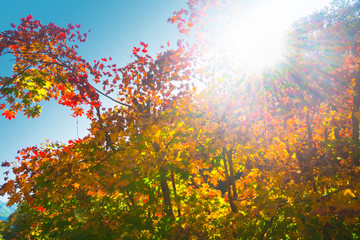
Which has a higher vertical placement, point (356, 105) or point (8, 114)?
point (8, 114)

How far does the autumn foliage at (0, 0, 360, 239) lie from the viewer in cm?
326

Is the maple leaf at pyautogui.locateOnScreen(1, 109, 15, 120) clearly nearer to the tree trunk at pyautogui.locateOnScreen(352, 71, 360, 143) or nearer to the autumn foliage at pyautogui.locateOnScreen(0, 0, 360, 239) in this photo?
the autumn foliage at pyautogui.locateOnScreen(0, 0, 360, 239)

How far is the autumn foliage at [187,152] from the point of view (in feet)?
10.7

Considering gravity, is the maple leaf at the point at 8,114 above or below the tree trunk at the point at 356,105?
above

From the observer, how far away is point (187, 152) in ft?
15.6

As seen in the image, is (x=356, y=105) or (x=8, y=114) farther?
(x=8, y=114)

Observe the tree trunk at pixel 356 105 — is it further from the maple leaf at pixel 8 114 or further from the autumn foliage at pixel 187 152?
the maple leaf at pixel 8 114

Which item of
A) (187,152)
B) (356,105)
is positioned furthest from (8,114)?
(356,105)

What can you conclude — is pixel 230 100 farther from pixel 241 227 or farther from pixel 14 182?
pixel 14 182

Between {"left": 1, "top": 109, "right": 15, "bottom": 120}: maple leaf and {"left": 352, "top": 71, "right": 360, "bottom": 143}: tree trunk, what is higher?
{"left": 1, "top": 109, "right": 15, "bottom": 120}: maple leaf

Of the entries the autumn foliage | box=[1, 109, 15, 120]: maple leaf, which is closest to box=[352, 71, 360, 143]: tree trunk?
the autumn foliage

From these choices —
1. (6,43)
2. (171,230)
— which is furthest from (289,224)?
(6,43)

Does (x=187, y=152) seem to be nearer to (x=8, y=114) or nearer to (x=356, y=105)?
(x=356, y=105)

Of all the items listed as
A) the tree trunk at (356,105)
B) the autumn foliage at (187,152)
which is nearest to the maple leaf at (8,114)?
the autumn foliage at (187,152)
